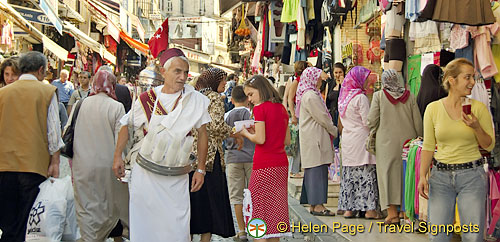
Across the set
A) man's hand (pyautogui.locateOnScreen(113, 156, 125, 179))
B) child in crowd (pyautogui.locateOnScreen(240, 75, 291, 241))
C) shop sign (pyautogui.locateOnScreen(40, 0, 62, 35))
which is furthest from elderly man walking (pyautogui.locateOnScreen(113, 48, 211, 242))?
shop sign (pyautogui.locateOnScreen(40, 0, 62, 35))

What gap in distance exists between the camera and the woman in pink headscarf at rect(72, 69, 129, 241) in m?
7.18

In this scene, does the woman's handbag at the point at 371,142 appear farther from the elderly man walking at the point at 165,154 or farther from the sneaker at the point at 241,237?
the elderly man walking at the point at 165,154

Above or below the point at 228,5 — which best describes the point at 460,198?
below

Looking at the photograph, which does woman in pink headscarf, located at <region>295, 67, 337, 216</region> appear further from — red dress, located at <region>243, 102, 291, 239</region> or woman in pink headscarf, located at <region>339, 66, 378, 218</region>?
red dress, located at <region>243, 102, 291, 239</region>

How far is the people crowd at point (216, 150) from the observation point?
17.3ft

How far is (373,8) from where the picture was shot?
11.3 meters

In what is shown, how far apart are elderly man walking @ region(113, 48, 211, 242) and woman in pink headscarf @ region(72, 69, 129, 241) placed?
60.4 inches

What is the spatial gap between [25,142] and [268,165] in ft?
7.39

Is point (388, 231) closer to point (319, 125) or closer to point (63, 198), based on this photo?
point (319, 125)

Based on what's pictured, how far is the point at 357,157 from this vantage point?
28.8ft

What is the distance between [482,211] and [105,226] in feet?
12.8

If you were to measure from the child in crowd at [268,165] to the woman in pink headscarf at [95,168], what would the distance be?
1.50 m

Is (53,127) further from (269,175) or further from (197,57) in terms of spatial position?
(197,57)

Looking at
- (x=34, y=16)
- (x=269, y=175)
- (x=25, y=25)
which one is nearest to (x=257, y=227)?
(x=269, y=175)
